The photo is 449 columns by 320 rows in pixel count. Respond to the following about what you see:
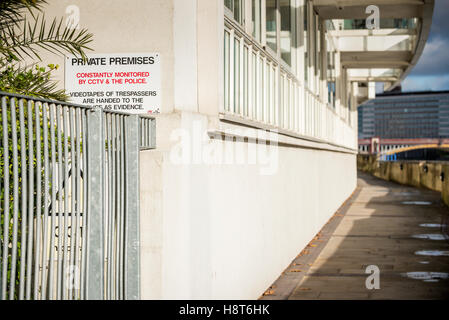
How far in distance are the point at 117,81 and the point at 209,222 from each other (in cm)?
160

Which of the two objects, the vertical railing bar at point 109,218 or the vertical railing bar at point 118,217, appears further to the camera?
the vertical railing bar at point 118,217

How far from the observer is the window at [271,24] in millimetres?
9683

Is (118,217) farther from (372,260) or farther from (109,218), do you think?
(372,260)

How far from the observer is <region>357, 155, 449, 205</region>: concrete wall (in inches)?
961

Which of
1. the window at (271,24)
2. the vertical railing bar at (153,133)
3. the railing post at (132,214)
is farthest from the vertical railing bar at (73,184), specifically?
the window at (271,24)

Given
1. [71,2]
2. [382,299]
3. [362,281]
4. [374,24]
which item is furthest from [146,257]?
[374,24]

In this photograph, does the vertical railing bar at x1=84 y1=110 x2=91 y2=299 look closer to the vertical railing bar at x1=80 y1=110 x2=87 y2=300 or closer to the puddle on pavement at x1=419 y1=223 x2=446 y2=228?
the vertical railing bar at x1=80 y1=110 x2=87 y2=300

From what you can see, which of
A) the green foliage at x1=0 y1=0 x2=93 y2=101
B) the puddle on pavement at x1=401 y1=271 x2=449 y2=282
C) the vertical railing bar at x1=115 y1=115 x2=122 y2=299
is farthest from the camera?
the puddle on pavement at x1=401 y1=271 x2=449 y2=282

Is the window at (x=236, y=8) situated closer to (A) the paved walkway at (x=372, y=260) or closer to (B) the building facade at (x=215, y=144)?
(B) the building facade at (x=215, y=144)

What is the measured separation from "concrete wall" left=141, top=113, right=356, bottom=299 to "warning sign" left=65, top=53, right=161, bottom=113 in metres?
0.70

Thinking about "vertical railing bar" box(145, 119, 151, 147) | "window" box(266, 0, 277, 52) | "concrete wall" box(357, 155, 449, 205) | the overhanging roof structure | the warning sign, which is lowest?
"concrete wall" box(357, 155, 449, 205)

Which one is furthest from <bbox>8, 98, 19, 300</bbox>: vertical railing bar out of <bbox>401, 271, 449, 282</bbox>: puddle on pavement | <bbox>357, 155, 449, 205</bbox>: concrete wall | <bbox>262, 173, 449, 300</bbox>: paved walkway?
<bbox>357, 155, 449, 205</bbox>: concrete wall

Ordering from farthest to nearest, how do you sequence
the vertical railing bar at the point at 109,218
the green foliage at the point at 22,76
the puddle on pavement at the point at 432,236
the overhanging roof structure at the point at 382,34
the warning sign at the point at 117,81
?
1. the overhanging roof structure at the point at 382,34
2. the puddle on pavement at the point at 432,236
3. the warning sign at the point at 117,81
4. the vertical railing bar at the point at 109,218
5. the green foliage at the point at 22,76

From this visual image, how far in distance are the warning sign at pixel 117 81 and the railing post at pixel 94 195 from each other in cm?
194
